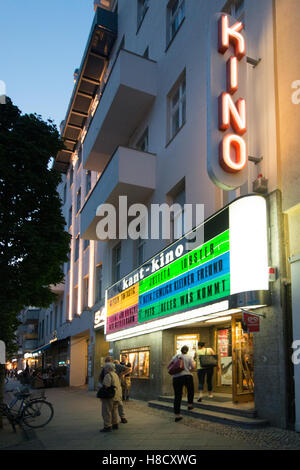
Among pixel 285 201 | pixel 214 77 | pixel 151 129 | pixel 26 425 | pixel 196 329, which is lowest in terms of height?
pixel 26 425

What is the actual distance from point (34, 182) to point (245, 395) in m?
7.41

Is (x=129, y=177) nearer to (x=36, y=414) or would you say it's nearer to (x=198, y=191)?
(x=198, y=191)

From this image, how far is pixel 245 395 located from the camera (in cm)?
1067

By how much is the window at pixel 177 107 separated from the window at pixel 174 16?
2004 mm

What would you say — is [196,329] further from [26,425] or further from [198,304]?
[26,425]

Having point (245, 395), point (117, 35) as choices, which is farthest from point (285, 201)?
point (117, 35)

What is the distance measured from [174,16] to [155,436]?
557 inches

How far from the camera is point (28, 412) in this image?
10.7 m

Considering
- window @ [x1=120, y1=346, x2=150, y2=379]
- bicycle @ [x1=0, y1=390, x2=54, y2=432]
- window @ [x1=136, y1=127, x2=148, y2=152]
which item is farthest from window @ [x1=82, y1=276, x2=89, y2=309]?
bicycle @ [x1=0, y1=390, x2=54, y2=432]

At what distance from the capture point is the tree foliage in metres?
11.4

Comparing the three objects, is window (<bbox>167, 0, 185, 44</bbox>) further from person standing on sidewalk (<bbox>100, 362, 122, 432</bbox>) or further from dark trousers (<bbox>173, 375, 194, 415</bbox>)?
person standing on sidewalk (<bbox>100, 362, 122, 432</bbox>)

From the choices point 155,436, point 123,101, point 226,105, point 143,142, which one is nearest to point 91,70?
point 143,142

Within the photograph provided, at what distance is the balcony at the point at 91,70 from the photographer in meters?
22.5

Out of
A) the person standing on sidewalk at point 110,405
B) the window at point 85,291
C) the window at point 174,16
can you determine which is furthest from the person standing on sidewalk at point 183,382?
the window at point 85,291
